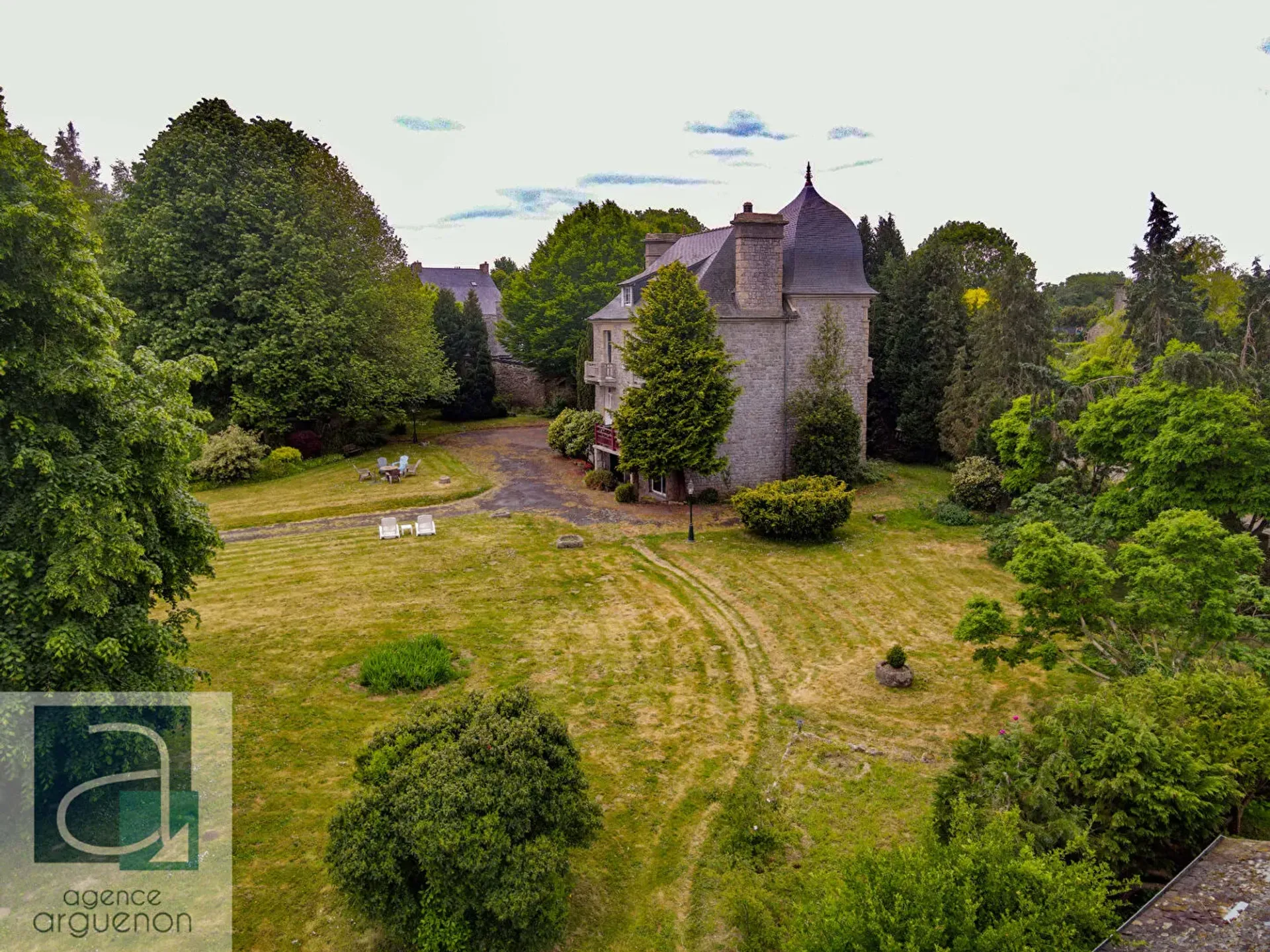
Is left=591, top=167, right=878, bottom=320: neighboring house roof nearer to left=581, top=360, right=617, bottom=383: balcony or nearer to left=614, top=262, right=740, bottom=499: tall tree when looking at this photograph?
left=614, top=262, right=740, bottom=499: tall tree

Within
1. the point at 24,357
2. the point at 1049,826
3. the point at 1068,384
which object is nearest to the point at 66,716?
the point at 24,357

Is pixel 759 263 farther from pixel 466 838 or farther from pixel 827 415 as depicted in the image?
pixel 466 838

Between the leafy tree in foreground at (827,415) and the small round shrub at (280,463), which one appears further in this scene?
the small round shrub at (280,463)

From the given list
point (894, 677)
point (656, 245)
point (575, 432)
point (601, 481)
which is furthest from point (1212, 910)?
point (656, 245)

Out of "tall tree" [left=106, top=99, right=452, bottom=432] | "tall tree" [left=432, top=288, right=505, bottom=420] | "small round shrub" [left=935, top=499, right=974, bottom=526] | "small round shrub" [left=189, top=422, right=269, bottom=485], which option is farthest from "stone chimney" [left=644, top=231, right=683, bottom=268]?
"small round shrub" [left=189, top=422, right=269, bottom=485]

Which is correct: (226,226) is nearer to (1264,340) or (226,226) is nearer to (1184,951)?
(1184,951)

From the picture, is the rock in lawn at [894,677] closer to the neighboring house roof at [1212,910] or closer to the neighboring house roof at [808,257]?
the neighboring house roof at [1212,910]

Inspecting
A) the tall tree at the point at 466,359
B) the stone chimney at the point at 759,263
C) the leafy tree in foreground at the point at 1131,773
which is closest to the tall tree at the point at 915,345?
the stone chimney at the point at 759,263
